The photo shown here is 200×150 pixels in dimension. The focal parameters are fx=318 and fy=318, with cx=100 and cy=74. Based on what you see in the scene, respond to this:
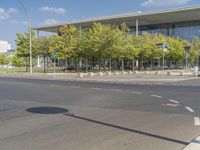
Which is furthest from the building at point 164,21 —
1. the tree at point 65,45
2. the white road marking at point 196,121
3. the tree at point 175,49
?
the white road marking at point 196,121

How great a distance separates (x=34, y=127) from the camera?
26.4 feet

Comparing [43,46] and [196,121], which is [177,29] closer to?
[43,46]

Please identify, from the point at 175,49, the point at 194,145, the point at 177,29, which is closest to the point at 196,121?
the point at 194,145

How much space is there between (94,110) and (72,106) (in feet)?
4.30

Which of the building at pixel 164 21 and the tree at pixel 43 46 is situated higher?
the building at pixel 164 21

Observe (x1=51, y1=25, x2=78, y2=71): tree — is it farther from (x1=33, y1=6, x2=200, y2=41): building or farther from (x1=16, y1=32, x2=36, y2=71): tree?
(x1=33, y1=6, x2=200, y2=41): building

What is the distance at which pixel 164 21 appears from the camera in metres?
82.6

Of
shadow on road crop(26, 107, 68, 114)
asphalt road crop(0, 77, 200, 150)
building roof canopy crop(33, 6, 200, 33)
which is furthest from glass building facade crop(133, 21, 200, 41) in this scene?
shadow on road crop(26, 107, 68, 114)

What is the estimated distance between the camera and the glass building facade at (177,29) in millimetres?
84944

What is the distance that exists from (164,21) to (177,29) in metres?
6.20

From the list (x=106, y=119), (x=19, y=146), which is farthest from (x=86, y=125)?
(x=19, y=146)

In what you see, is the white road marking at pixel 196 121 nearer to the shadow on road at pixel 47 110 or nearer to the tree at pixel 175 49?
the shadow on road at pixel 47 110

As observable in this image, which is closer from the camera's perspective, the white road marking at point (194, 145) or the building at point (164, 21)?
the white road marking at point (194, 145)

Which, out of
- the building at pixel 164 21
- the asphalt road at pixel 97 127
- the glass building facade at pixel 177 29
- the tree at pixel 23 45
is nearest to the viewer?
the asphalt road at pixel 97 127
